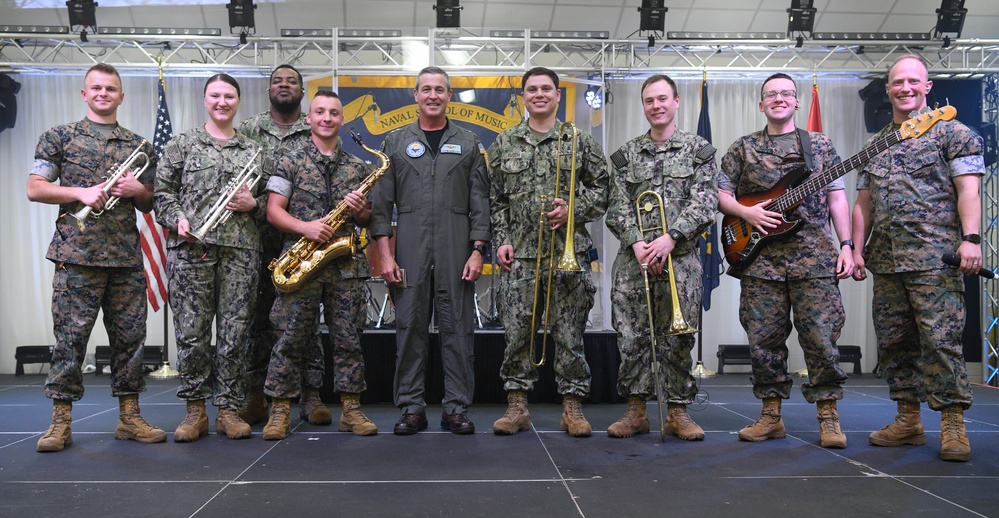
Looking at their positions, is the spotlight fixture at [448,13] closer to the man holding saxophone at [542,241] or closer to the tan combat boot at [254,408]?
the man holding saxophone at [542,241]

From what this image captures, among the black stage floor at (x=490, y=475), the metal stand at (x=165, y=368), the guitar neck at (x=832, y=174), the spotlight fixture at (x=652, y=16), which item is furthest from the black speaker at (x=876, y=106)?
the metal stand at (x=165, y=368)

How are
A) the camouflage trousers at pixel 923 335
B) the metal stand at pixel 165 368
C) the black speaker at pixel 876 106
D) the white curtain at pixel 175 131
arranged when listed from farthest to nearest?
Result: 1. the white curtain at pixel 175 131
2. the black speaker at pixel 876 106
3. the metal stand at pixel 165 368
4. the camouflage trousers at pixel 923 335

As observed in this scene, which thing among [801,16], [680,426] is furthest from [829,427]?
[801,16]

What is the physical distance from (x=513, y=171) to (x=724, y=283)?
19.1ft

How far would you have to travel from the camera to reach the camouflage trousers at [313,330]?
425 cm

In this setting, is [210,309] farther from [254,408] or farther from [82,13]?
[82,13]

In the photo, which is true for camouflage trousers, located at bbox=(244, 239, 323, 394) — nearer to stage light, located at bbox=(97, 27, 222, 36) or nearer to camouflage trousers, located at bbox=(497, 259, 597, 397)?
camouflage trousers, located at bbox=(497, 259, 597, 397)

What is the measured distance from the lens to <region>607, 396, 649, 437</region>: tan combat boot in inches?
166

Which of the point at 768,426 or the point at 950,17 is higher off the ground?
the point at 950,17

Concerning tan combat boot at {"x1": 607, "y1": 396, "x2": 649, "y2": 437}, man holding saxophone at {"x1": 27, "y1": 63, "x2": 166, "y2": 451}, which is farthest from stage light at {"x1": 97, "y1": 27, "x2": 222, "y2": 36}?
tan combat boot at {"x1": 607, "y1": 396, "x2": 649, "y2": 437}

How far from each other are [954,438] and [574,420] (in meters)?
1.90

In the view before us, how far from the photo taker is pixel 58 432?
394 cm

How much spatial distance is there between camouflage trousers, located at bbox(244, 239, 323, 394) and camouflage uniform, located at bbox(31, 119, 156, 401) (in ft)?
2.32

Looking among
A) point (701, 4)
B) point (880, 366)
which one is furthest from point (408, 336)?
point (701, 4)
